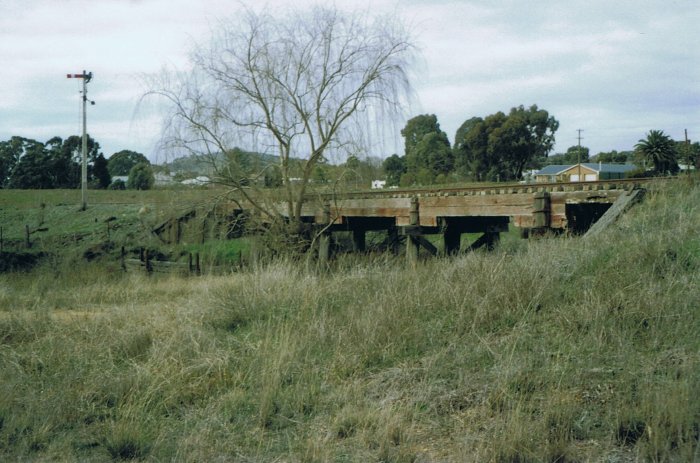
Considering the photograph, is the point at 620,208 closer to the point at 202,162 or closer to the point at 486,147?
the point at 202,162

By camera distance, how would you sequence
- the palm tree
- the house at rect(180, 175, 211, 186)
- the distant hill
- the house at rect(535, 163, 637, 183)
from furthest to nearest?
1. the house at rect(535, 163, 637, 183)
2. the palm tree
3. the house at rect(180, 175, 211, 186)
4. the distant hill

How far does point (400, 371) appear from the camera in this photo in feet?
17.3

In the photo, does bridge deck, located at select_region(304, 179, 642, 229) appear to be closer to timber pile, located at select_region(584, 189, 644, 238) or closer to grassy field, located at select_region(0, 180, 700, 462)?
timber pile, located at select_region(584, 189, 644, 238)

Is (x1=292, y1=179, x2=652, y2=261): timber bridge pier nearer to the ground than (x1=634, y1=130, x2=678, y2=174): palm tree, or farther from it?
nearer to the ground

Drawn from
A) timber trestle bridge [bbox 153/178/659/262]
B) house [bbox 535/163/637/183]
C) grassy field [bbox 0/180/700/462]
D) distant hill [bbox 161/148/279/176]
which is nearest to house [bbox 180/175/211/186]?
distant hill [bbox 161/148/279/176]

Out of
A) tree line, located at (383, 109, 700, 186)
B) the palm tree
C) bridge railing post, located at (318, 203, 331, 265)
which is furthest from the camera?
tree line, located at (383, 109, 700, 186)

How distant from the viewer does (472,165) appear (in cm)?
4831

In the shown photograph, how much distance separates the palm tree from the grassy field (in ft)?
94.5

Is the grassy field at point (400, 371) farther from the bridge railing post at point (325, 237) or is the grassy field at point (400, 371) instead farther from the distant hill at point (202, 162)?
the bridge railing post at point (325, 237)

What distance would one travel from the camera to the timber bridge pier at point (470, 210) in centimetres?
1360

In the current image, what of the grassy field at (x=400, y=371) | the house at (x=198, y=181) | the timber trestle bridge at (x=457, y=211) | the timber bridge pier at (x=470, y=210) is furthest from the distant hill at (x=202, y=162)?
the grassy field at (x=400, y=371)

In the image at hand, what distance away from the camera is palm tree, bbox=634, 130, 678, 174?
1341 inches

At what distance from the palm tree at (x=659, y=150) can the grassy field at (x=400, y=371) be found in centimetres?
2881

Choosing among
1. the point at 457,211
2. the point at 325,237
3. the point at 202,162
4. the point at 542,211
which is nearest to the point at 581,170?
the point at 325,237
